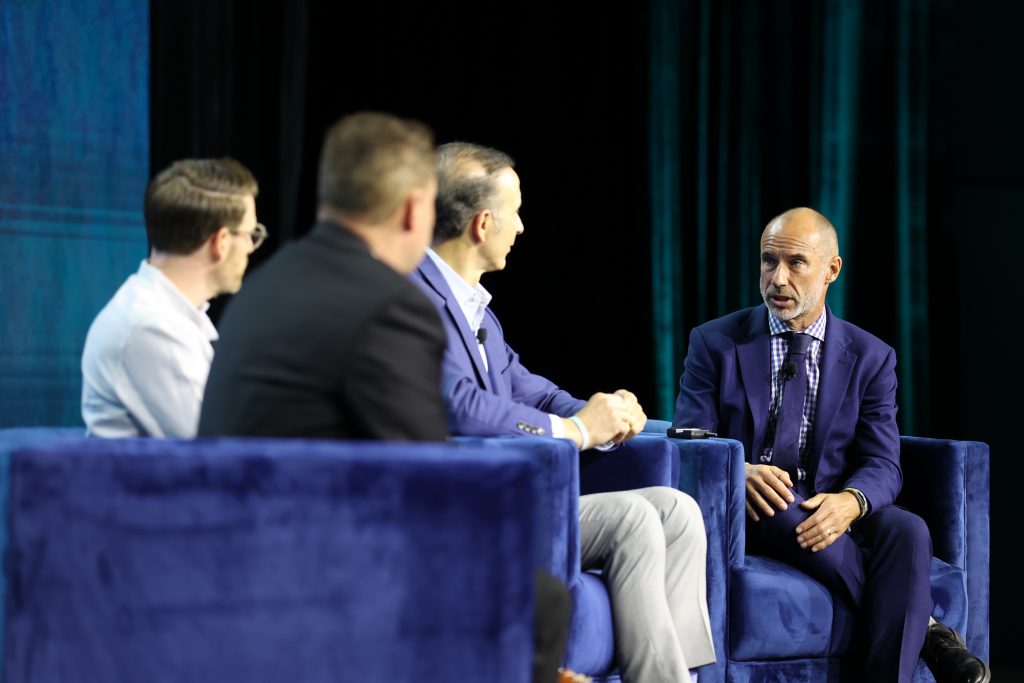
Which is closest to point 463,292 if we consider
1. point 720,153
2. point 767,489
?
point 767,489

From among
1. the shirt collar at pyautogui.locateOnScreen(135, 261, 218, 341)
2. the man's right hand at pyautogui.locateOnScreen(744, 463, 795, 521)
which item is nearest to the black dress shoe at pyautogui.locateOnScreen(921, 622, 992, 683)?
the man's right hand at pyautogui.locateOnScreen(744, 463, 795, 521)

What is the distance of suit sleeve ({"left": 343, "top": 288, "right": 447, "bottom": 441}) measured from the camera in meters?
1.59

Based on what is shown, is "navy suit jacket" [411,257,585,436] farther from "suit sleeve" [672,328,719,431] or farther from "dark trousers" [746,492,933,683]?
"dark trousers" [746,492,933,683]

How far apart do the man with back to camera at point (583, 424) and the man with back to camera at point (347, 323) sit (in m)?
0.80

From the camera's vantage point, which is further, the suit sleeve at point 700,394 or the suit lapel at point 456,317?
the suit sleeve at point 700,394

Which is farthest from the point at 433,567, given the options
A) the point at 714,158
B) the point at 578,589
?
the point at 714,158

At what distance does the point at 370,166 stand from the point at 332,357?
301 mm

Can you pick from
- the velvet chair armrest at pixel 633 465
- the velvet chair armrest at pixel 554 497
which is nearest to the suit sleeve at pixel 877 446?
the velvet chair armrest at pixel 633 465

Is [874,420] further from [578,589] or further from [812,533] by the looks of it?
[578,589]

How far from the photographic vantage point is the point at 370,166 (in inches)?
68.3

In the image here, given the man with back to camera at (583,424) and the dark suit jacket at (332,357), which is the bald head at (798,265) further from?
the dark suit jacket at (332,357)

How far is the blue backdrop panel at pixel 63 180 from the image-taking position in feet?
11.3

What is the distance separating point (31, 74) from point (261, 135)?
2.30ft

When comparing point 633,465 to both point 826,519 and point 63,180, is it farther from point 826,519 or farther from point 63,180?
point 63,180
